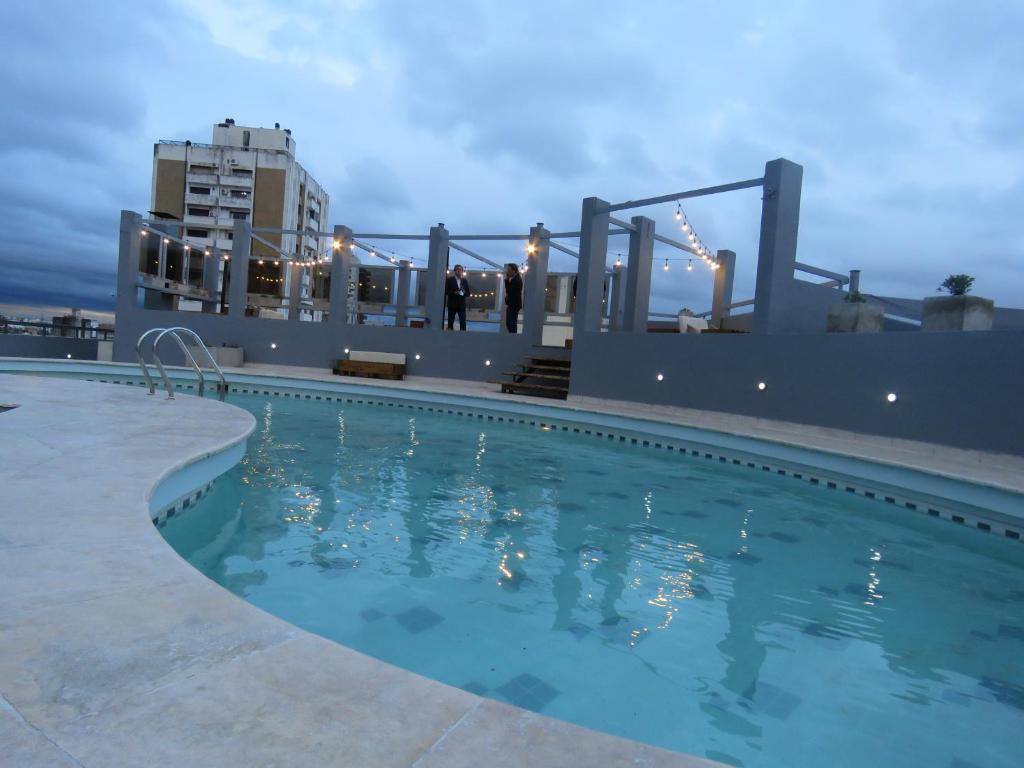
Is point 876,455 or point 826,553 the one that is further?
point 876,455

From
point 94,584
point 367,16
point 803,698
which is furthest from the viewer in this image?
point 367,16

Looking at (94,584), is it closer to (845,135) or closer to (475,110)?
(845,135)

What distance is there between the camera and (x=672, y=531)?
4242 mm

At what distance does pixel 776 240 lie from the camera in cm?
834

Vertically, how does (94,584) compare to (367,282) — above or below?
below

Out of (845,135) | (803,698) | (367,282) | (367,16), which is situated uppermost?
(367,16)

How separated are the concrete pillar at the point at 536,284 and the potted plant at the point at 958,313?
7.50m

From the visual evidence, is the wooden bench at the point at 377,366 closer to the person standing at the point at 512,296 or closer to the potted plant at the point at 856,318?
the person standing at the point at 512,296

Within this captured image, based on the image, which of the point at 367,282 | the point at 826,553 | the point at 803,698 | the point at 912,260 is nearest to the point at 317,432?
the point at 826,553

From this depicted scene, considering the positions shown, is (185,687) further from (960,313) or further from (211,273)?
(211,273)

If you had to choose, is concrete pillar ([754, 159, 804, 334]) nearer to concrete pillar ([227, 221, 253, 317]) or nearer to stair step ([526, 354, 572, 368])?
stair step ([526, 354, 572, 368])

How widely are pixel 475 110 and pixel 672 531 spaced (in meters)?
25.4

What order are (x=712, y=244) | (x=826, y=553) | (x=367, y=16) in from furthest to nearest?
(x=367, y=16) < (x=712, y=244) < (x=826, y=553)

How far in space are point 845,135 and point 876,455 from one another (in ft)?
63.7
